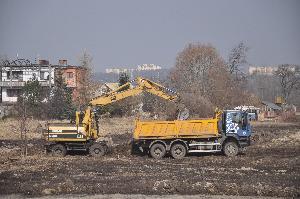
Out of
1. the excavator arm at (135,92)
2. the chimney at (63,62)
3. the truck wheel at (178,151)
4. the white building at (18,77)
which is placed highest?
the chimney at (63,62)

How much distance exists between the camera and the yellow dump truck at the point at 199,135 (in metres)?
23.5

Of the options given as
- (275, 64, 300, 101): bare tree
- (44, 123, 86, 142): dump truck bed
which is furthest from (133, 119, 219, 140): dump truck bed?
(275, 64, 300, 101): bare tree

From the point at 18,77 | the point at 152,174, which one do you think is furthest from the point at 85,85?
the point at 152,174

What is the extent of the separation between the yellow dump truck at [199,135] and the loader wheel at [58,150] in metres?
4.28

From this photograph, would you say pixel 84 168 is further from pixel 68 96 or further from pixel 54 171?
pixel 68 96

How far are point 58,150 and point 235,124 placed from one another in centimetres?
931

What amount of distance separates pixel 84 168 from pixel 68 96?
34.8 metres

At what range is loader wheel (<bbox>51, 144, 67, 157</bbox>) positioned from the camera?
24.2 m

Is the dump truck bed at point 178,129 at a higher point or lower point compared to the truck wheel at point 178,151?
higher

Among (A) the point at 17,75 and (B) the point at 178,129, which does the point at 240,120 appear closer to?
(B) the point at 178,129

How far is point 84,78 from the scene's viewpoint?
58.1m

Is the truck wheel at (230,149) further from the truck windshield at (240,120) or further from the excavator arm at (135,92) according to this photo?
the excavator arm at (135,92)

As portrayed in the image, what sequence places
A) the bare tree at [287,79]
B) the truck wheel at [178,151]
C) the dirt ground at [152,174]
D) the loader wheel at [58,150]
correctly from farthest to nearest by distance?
the bare tree at [287,79], the loader wheel at [58,150], the truck wheel at [178,151], the dirt ground at [152,174]

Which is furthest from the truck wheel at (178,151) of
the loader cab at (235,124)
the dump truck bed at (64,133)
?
the dump truck bed at (64,133)
